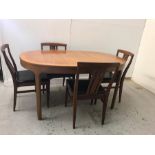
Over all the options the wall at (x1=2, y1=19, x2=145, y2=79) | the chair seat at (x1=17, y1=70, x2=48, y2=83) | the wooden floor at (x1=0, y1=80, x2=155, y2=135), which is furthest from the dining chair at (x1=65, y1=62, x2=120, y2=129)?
the wall at (x1=2, y1=19, x2=145, y2=79)

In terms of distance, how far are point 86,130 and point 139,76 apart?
197 centimetres

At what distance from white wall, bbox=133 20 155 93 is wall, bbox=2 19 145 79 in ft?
0.40

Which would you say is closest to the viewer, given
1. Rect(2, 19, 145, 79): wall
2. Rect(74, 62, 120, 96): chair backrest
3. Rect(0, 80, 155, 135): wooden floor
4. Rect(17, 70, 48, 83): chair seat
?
Rect(74, 62, 120, 96): chair backrest

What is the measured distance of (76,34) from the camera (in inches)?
106

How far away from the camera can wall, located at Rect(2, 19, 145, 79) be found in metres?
2.49

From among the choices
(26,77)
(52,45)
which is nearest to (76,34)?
(52,45)

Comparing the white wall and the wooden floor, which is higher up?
the white wall

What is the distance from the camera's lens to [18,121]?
1793 millimetres

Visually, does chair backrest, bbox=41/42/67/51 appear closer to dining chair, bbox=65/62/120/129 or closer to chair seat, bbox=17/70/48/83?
chair seat, bbox=17/70/48/83

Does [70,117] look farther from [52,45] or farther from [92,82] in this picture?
[52,45]

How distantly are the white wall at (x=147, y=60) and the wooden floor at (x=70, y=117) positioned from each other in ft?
1.65

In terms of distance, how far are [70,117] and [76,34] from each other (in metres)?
1.49
